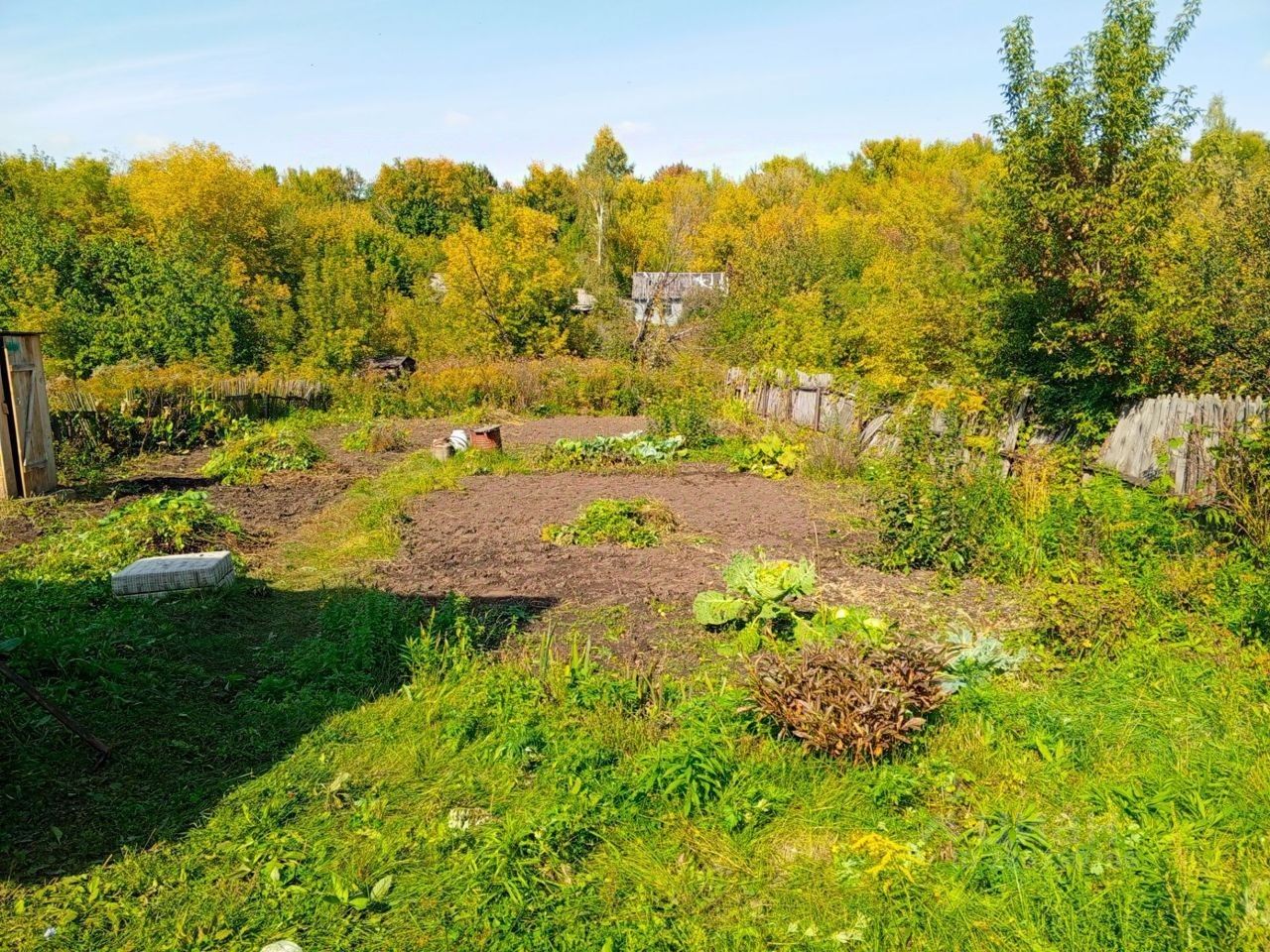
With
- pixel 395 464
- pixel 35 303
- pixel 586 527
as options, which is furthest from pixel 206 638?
pixel 35 303

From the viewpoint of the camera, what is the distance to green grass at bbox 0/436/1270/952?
287cm

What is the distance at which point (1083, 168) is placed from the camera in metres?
8.27

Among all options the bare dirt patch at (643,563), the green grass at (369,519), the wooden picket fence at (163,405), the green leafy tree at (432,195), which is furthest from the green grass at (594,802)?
the green leafy tree at (432,195)

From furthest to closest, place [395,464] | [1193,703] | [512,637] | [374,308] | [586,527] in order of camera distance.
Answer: [374,308] < [395,464] < [586,527] < [512,637] < [1193,703]

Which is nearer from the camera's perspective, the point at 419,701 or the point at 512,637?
the point at 419,701

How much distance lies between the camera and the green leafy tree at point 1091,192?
311 inches

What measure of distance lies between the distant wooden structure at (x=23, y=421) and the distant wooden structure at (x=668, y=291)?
64.1 ft

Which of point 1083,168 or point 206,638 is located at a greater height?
point 1083,168

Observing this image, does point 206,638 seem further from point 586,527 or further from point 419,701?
point 586,527

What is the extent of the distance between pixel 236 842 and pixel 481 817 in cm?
98

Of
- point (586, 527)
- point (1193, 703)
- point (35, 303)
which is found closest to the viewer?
point (1193, 703)

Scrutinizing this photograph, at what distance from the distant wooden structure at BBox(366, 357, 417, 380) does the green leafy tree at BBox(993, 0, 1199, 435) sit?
15.6 metres

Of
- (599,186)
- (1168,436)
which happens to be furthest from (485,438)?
(599,186)

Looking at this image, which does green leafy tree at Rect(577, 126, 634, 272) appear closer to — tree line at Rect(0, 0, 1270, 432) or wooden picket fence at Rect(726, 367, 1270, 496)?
tree line at Rect(0, 0, 1270, 432)
